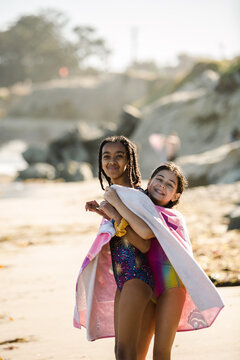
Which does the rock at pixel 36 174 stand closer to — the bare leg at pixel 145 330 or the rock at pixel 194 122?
the rock at pixel 194 122

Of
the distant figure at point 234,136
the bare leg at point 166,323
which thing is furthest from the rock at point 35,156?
the bare leg at point 166,323

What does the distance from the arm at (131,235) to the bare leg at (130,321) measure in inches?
8.9

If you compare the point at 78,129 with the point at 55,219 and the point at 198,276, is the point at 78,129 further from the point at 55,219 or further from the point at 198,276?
the point at 198,276

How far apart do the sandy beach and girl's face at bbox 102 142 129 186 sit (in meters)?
1.18

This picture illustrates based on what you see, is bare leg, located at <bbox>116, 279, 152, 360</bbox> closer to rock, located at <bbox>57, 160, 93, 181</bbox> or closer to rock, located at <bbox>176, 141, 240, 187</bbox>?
rock, located at <bbox>176, 141, 240, 187</bbox>

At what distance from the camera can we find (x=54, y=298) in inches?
184

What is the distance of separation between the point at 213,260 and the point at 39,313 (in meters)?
2.12

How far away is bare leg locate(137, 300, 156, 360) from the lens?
279cm

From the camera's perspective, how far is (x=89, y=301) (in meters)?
2.89

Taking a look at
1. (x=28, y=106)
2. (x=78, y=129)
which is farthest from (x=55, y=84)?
(x=78, y=129)

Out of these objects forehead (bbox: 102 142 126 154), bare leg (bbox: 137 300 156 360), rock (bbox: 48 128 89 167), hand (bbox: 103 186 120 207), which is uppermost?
forehead (bbox: 102 142 126 154)

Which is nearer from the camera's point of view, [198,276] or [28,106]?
[198,276]

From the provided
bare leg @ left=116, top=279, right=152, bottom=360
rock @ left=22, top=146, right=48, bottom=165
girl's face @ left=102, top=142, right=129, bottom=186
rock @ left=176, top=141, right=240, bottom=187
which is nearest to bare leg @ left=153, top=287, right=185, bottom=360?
bare leg @ left=116, top=279, right=152, bottom=360

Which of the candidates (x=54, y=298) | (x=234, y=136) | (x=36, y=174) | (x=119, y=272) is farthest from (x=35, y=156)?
(x=119, y=272)
